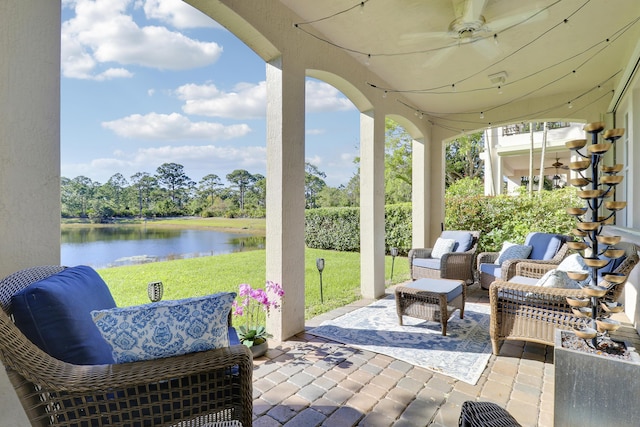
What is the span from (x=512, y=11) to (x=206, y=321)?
383cm

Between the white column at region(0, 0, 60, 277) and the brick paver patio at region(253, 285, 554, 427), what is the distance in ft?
5.21

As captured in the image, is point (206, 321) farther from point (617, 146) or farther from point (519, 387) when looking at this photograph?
point (617, 146)

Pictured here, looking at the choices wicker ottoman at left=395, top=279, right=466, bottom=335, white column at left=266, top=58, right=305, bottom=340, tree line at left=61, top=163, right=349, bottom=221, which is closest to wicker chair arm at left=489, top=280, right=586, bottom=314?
wicker ottoman at left=395, top=279, right=466, bottom=335

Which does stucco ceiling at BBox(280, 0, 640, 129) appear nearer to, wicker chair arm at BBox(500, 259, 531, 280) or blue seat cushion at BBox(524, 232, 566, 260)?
blue seat cushion at BBox(524, 232, 566, 260)

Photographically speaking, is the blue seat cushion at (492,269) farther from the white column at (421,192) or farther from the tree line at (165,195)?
the tree line at (165,195)

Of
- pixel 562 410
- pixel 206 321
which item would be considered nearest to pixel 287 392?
pixel 206 321

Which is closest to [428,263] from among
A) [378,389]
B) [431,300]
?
[431,300]

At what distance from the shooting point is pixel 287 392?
2203 mm

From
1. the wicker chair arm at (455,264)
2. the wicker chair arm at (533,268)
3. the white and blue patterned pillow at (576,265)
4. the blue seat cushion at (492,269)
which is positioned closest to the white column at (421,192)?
the wicker chair arm at (455,264)

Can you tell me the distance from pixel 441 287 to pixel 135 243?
416 cm

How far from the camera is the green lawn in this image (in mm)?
4672

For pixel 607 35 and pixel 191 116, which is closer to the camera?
pixel 607 35

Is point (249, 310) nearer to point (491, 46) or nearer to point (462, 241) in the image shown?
point (462, 241)

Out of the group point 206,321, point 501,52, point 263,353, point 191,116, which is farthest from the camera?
point 191,116
